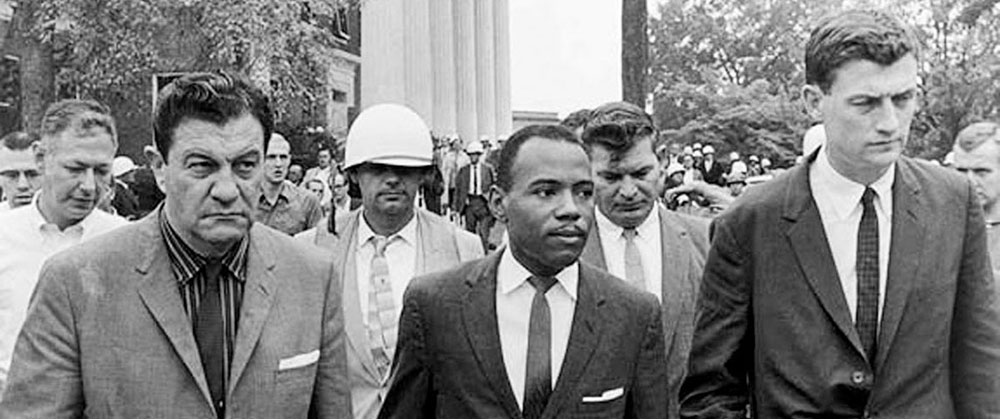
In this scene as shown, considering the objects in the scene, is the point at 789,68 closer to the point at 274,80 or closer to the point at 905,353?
the point at 274,80

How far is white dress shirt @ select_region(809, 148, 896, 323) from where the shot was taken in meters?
3.71

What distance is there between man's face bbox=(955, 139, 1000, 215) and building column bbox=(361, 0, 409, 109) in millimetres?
29040

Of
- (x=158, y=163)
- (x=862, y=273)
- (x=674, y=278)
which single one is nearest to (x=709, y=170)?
(x=674, y=278)

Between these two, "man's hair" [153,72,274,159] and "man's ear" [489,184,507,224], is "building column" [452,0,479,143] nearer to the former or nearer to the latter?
"man's ear" [489,184,507,224]

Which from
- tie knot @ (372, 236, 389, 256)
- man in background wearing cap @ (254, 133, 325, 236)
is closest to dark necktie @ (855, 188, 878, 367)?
tie knot @ (372, 236, 389, 256)

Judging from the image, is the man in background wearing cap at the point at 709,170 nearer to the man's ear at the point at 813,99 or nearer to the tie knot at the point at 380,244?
the tie knot at the point at 380,244

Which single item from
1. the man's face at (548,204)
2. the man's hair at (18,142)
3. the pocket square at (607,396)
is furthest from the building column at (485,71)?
the pocket square at (607,396)

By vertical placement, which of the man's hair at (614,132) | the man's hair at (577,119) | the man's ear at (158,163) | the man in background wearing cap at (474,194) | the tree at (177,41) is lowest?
the man in background wearing cap at (474,194)

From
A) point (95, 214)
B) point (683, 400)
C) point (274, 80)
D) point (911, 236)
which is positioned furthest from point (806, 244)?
point (274, 80)

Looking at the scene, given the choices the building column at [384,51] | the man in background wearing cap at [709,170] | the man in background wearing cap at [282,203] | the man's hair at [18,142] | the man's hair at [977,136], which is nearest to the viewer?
the man's hair at [977,136]

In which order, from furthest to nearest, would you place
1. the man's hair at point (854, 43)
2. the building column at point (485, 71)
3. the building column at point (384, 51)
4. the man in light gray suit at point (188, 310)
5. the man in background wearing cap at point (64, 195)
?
the building column at point (485, 71)
the building column at point (384, 51)
the man in background wearing cap at point (64, 195)
the man's hair at point (854, 43)
the man in light gray suit at point (188, 310)

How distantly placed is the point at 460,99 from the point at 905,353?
113 ft

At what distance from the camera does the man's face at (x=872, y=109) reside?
359 centimetres

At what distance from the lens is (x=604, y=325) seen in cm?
398
